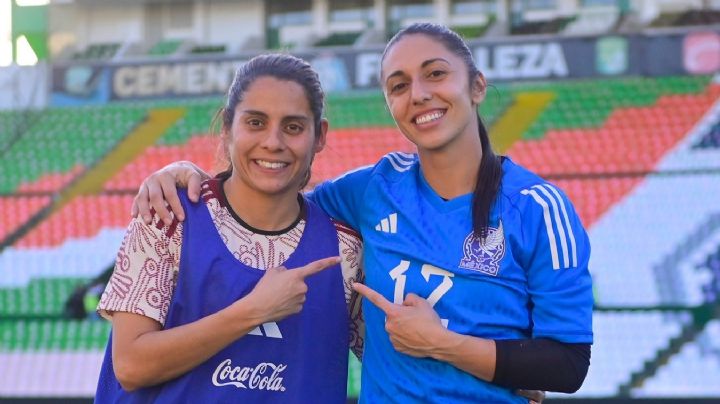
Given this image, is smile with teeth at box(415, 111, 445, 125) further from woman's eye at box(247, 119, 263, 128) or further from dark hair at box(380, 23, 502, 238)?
woman's eye at box(247, 119, 263, 128)

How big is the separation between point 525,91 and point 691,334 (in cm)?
412

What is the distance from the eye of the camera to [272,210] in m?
1.93

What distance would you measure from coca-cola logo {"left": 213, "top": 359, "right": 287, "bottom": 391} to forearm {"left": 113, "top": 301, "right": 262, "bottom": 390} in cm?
8

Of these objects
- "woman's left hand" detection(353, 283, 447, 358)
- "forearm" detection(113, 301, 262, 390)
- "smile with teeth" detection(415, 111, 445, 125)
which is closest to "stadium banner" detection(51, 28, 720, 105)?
"smile with teeth" detection(415, 111, 445, 125)

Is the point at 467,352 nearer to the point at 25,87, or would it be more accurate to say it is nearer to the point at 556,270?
the point at 556,270

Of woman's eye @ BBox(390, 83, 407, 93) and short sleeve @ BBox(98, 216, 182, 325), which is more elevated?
woman's eye @ BBox(390, 83, 407, 93)

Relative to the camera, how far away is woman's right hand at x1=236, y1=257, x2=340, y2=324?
1.72 metres

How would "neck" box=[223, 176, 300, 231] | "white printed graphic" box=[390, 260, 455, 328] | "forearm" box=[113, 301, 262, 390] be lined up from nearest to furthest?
"forearm" box=[113, 301, 262, 390] → "white printed graphic" box=[390, 260, 455, 328] → "neck" box=[223, 176, 300, 231]

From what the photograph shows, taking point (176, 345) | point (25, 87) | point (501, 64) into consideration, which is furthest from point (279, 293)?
point (25, 87)

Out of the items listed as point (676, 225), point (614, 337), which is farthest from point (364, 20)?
point (614, 337)

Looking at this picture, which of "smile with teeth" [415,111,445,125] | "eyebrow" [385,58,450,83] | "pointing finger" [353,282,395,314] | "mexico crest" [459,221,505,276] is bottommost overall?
"pointing finger" [353,282,395,314]

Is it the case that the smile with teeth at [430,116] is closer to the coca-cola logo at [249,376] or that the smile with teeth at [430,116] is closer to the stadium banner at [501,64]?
the coca-cola logo at [249,376]

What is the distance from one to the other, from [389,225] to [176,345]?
52 centimetres

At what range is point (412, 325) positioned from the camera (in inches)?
68.0
